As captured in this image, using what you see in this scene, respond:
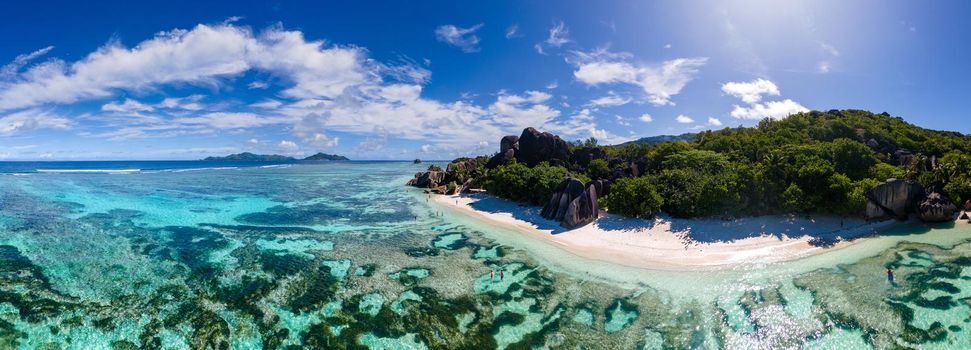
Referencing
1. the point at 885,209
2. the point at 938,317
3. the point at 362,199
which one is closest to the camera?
the point at 938,317

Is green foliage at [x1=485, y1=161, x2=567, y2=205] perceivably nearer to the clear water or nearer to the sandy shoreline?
the sandy shoreline

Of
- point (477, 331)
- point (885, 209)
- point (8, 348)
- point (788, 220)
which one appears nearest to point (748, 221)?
point (788, 220)

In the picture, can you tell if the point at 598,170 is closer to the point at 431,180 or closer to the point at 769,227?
the point at 769,227

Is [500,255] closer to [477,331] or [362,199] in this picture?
[477,331]

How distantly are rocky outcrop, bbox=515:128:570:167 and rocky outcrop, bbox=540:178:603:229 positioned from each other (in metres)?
24.0

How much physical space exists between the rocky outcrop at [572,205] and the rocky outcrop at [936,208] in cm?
2456

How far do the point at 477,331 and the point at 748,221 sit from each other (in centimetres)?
2678

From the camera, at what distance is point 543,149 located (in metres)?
65.2

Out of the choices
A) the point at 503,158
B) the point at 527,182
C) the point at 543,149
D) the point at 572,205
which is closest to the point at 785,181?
the point at 572,205

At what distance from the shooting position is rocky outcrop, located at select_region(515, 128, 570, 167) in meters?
65.1

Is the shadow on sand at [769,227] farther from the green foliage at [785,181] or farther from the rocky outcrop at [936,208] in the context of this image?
the green foliage at [785,181]

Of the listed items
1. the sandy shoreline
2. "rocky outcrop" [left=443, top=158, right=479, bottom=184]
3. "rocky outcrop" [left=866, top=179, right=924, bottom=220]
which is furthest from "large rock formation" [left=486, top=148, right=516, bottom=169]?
"rocky outcrop" [left=866, top=179, right=924, bottom=220]

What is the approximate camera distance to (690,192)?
3491 cm

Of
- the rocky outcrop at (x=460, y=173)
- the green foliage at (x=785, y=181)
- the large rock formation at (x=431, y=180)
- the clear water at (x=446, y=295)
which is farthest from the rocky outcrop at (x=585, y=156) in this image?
the clear water at (x=446, y=295)
